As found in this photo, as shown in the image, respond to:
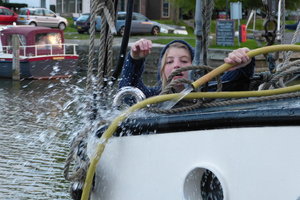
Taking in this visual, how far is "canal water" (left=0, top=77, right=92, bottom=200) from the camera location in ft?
18.1

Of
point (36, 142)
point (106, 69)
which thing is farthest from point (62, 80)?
point (106, 69)

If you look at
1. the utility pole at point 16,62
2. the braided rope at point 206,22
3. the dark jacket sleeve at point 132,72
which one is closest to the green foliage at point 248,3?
the utility pole at point 16,62

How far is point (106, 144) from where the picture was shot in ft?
8.05

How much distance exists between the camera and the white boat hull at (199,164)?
2004mm

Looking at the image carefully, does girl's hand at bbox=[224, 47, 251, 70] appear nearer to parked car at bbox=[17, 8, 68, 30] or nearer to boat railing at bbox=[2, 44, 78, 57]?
boat railing at bbox=[2, 44, 78, 57]

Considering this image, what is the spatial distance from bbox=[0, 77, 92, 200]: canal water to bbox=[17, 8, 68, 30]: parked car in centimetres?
1489

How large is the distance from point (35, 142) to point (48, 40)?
10.9 meters

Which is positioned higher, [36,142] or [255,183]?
[255,183]

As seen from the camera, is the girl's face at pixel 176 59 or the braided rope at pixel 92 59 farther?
Answer: the girl's face at pixel 176 59

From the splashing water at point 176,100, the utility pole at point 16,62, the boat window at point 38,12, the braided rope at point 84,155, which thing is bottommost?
the utility pole at point 16,62

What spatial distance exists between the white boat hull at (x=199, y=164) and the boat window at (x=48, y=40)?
1610 centimetres

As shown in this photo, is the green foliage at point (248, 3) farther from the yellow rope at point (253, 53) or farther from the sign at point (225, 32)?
the yellow rope at point (253, 53)

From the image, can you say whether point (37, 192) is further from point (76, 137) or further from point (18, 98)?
point (18, 98)

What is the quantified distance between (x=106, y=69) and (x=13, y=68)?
1479 centimetres
